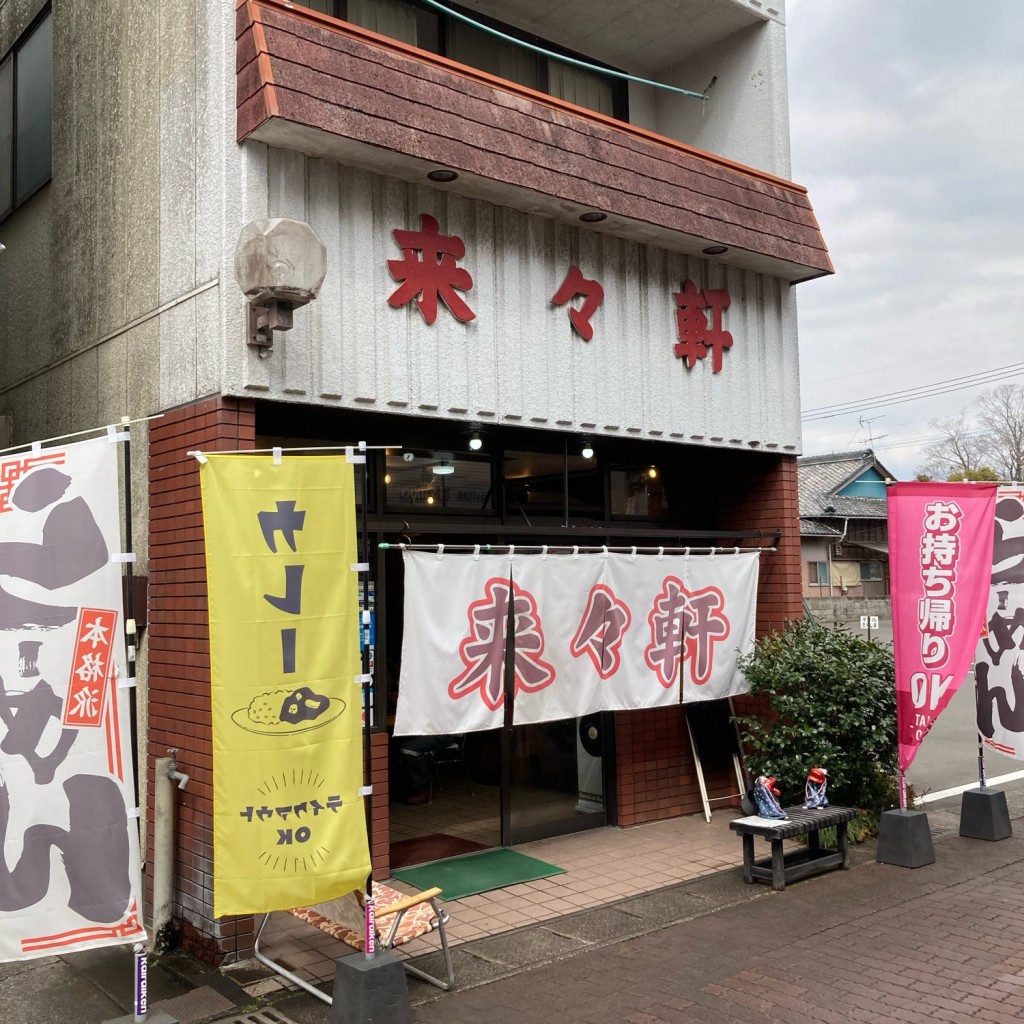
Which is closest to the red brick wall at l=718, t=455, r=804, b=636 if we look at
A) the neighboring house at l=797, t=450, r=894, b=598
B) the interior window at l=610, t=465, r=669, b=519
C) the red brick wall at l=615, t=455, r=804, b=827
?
the red brick wall at l=615, t=455, r=804, b=827

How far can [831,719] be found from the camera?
8.97m

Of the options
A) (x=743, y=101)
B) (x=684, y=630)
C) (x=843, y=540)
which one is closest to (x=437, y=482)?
(x=684, y=630)

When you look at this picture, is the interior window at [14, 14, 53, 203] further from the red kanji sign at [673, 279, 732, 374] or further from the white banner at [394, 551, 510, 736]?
the red kanji sign at [673, 279, 732, 374]

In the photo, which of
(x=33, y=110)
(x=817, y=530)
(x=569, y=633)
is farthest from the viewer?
(x=817, y=530)

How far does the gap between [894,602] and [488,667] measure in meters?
3.74

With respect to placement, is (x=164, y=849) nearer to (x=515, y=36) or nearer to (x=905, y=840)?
(x=905, y=840)

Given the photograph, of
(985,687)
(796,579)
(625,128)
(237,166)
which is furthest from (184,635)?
(985,687)

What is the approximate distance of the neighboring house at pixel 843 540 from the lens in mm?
34875

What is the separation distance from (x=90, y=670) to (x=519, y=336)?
448 centimetres

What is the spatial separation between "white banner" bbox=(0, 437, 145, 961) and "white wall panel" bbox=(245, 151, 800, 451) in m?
1.97

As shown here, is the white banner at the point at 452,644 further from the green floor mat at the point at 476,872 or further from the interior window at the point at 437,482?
the green floor mat at the point at 476,872

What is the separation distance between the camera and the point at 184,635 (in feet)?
23.0

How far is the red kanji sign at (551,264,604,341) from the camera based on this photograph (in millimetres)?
8547

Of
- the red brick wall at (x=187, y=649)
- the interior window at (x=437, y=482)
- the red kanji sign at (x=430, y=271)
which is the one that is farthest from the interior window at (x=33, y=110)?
the interior window at (x=437, y=482)
